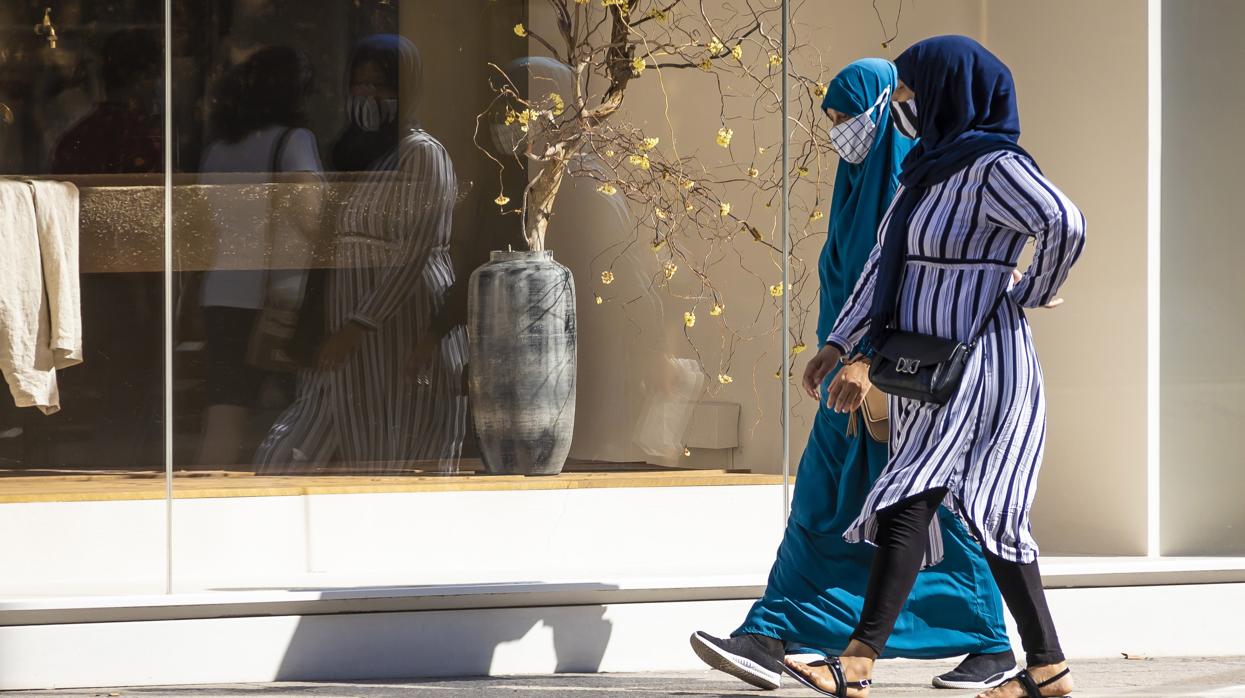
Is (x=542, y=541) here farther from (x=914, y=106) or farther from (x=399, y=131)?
(x=914, y=106)

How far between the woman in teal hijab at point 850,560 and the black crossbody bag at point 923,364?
501 millimetres

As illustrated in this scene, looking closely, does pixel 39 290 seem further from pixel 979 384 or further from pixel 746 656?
pixel 979 384

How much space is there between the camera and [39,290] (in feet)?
16.1

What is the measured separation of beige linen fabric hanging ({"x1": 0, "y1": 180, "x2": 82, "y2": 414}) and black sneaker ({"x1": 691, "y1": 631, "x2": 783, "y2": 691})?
7.29 ft

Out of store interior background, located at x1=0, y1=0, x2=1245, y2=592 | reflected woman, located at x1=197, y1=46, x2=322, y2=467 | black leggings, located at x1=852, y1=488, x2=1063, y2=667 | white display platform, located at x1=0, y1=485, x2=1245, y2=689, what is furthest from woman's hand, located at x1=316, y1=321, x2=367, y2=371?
black leggings, located at x1=852, y1=488, x2=1063, y2=667

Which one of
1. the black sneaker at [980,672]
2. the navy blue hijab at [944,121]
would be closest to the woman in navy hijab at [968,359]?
the navy blue hijab at [944,121]

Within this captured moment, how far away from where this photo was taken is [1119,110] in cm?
566

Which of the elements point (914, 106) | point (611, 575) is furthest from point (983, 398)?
point (611, 575)

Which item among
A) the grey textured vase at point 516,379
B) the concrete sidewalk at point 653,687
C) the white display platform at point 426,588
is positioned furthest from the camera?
the grey textured vase at point 516,379

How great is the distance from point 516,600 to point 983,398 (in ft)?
5.59

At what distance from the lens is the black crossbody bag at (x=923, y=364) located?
364 centimetres

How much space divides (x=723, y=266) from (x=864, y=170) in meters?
1.05

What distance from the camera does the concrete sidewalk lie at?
4289 mm

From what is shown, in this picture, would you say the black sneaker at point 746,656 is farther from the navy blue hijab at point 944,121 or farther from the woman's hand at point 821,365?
the navy blue hijab at point 944,121
